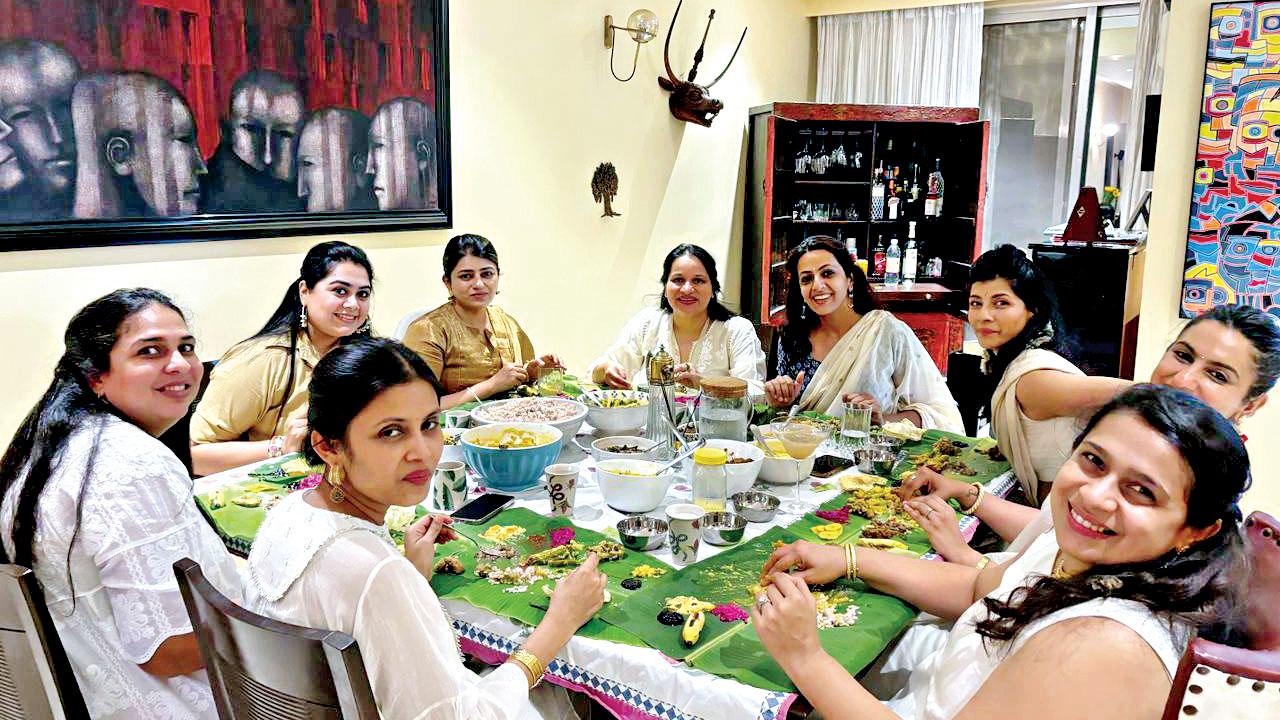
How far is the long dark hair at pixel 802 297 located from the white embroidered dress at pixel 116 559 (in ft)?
7.55

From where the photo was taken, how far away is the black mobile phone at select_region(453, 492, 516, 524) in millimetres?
1784

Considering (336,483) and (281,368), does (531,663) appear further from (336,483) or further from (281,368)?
(281,368)

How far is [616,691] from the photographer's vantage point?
4.22 ft

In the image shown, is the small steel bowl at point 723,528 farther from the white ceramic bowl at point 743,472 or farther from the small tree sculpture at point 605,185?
the small tree sculpture at point 605,185

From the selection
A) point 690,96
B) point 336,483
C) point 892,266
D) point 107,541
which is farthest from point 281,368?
point 892,266

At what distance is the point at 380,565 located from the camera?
1.12m

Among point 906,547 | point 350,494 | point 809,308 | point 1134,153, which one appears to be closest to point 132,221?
point 350,494

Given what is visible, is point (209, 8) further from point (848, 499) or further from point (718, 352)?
point (848, 499)

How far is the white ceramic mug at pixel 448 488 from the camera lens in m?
1.85

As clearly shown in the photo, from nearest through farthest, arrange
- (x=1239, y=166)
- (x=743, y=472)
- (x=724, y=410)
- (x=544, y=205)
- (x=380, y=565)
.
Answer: (x=380, y=565)
(x=743, y=472)
(x=724, y=410)
(x=1239, y=166)
(x=544, y=205)

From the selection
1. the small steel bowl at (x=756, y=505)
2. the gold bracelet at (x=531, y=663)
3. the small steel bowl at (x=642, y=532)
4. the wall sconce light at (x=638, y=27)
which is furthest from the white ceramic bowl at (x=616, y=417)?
the wall sconce light at (x=638, y=27)

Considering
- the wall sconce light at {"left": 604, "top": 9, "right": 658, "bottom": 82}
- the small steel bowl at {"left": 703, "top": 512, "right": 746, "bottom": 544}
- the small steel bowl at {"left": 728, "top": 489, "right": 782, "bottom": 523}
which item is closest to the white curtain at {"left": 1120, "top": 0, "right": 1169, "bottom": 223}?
the wall sconce light at {"left": 604, "top": 9, "right": 658, "bottom": 82}

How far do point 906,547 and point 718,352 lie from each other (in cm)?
178

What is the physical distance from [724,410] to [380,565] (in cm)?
127
